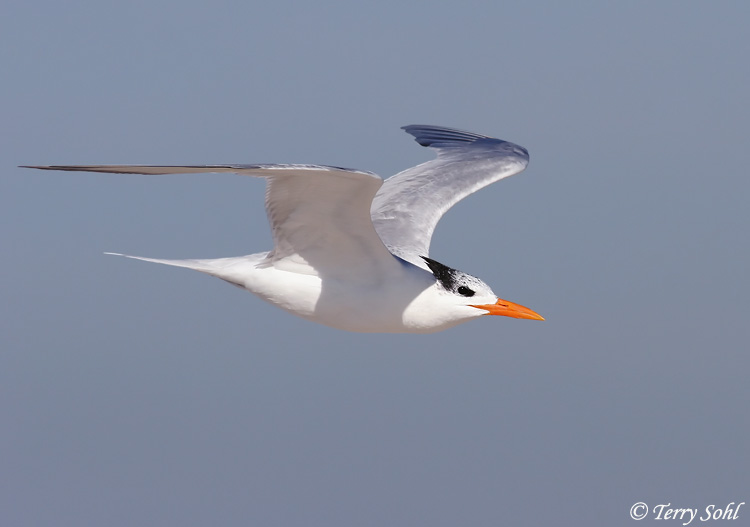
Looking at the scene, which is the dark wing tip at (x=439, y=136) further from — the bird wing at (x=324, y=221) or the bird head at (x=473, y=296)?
the bird wing at (x=324, y=221)

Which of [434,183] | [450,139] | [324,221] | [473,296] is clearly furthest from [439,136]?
[324,221]

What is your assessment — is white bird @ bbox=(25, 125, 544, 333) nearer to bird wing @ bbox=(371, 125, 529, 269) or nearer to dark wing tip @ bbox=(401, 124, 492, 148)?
bird wing @ bbox=(371, 125, 529, 269)

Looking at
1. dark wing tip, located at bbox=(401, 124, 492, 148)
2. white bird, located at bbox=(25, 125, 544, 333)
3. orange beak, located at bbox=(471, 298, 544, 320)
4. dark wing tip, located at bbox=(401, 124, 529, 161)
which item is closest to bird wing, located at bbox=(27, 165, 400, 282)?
white bird, located at bbox=(25, 125, 544, 333)

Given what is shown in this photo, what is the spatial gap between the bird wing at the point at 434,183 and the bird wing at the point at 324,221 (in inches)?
39.9

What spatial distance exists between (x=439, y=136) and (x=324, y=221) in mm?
4732

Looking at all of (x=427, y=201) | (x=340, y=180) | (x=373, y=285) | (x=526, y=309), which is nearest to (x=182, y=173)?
(x=340, y=180)

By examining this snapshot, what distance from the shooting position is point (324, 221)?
8953 millimetres

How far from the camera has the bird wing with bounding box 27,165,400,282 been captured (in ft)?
26.7

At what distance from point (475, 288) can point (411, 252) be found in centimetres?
130

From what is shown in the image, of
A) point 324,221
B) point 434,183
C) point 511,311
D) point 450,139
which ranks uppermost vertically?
point 450,139

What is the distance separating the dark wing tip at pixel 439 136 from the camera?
13172 mm

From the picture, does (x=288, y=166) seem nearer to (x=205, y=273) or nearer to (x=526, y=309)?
(x=205, y=273)

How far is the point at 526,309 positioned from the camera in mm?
9547

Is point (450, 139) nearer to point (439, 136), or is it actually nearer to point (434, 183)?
point (439, 136)
